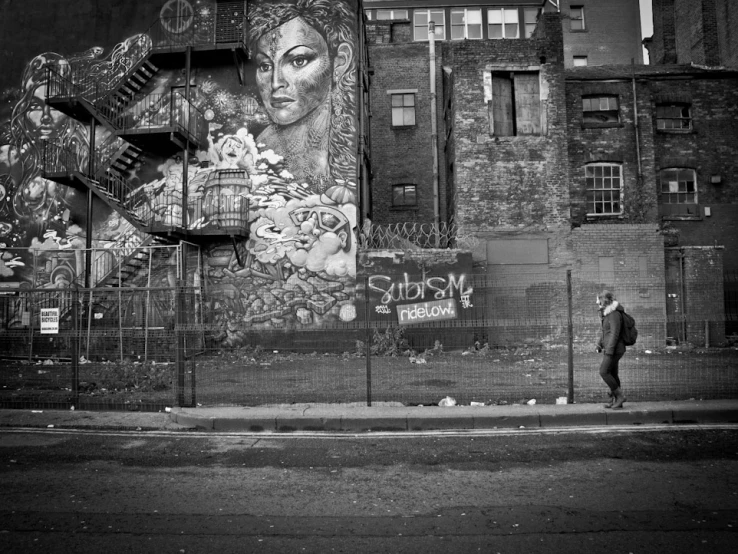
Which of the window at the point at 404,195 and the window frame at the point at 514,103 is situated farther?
the window at the point at 404,195

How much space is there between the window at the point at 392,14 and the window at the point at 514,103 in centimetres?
1900

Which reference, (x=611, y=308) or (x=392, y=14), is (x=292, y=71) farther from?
(x=392, y=14)

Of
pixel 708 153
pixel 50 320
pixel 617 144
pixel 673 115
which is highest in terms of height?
pixel 673 115

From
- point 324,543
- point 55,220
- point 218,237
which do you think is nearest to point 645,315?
point 218,237

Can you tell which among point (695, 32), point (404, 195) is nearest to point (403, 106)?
point (404, 195)

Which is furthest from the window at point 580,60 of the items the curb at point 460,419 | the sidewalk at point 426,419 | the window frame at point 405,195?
the curb at point 460,419

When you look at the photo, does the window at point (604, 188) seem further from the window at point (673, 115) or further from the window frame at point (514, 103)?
the window frame at point (514, 103)

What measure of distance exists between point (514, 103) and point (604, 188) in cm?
607

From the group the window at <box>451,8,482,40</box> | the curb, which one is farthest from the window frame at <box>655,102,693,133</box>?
the curb

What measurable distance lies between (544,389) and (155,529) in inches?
302

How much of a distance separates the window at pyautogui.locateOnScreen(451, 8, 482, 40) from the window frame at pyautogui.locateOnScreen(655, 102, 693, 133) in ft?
49.9

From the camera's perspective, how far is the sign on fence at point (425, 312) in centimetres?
1041

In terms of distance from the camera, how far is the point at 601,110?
24609 mm

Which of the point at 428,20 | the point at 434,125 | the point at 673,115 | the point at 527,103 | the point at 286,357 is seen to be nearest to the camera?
the point at 286,357
